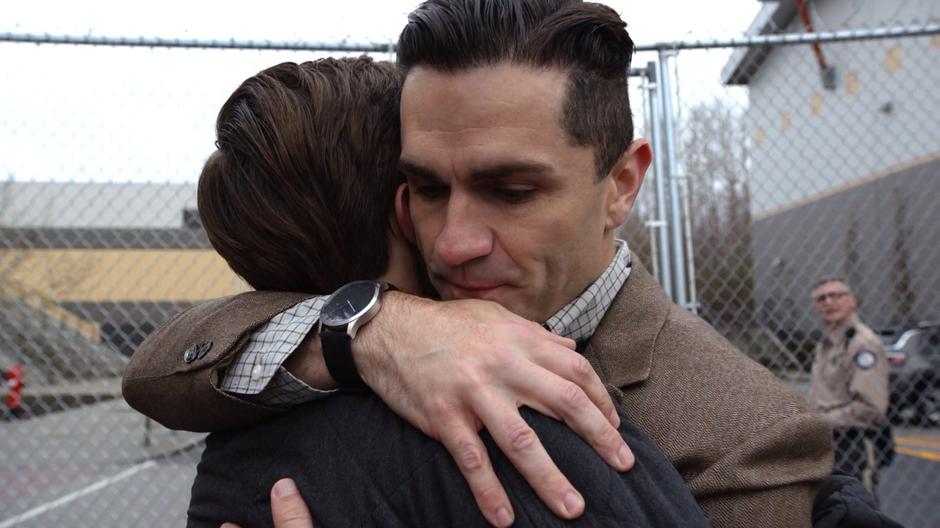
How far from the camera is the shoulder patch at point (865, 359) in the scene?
186 inches

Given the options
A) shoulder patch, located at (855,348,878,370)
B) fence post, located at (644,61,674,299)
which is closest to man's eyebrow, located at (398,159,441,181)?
fence post, located at (644,61,674,299)

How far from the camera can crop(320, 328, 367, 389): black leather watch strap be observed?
1.25 m

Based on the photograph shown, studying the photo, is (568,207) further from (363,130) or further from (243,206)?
(243,206)

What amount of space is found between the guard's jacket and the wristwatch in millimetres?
4049

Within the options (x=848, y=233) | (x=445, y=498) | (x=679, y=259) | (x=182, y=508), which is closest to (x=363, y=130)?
(x=445, y=498)

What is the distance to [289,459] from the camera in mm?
1215

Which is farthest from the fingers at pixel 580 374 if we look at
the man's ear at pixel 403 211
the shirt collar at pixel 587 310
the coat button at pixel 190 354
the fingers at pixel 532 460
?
the coat button at pixel 190 354

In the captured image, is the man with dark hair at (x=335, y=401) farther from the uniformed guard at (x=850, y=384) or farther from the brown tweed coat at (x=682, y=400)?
the uniformed guard at (x=850, y=384)

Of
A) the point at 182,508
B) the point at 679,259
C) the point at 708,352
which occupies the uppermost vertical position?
the point at 708,352

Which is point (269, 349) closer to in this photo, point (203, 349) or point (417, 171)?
point (203, 349)

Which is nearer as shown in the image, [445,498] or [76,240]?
[445,498]

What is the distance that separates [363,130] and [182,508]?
373 cm

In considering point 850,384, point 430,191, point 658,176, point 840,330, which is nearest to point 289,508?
point 430,191

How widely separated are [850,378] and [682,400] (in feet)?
12.9
